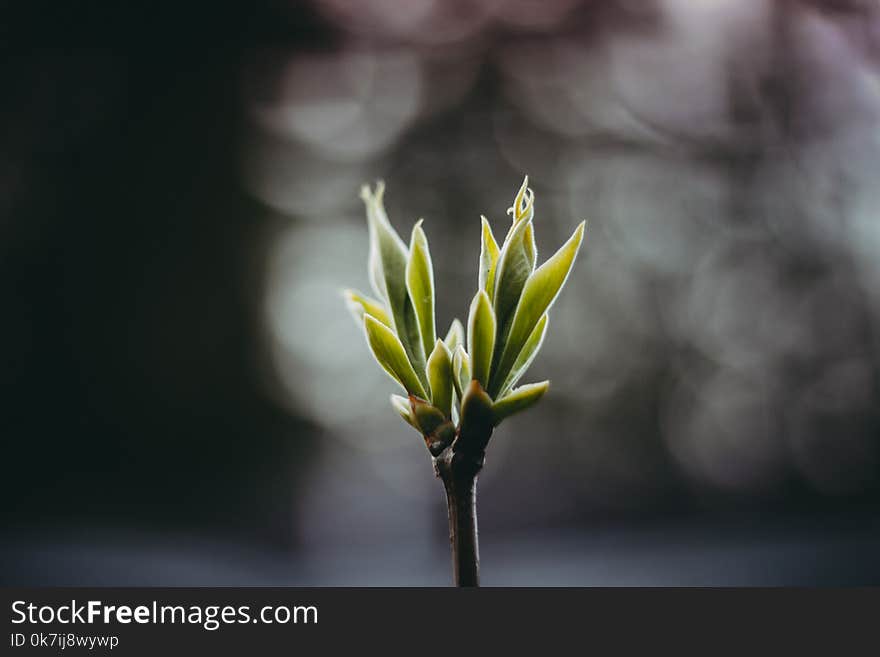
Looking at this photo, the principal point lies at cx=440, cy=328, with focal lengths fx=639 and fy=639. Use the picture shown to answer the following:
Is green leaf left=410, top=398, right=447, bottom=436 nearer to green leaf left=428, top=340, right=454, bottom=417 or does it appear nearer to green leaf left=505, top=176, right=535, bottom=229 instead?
green leaf left=428, top=340, right=454, bottom=417

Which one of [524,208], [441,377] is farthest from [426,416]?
[524,208]

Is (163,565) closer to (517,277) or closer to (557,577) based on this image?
(557,577)

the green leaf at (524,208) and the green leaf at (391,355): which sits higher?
the green leaf at (524,208)

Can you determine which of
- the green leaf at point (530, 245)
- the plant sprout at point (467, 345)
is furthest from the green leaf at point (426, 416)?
the green leaf at point (530, 245)

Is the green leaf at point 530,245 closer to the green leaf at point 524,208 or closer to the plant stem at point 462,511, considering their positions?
the green leaf at point 524,208

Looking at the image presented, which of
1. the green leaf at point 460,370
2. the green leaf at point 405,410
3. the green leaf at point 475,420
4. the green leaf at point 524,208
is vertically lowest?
the green leaf at point 475,420

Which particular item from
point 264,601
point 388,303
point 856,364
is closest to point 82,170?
point 264,601

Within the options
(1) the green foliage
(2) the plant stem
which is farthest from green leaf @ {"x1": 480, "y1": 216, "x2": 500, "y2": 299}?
(2) the plant stem
